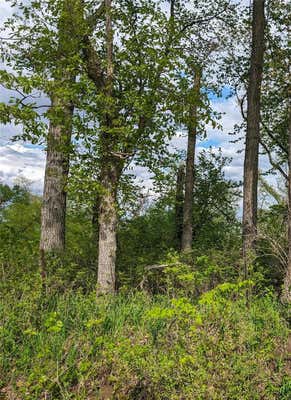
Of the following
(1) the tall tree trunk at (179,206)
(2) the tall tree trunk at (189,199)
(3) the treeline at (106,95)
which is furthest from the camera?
(1) the tall tree trunk at (179,206)

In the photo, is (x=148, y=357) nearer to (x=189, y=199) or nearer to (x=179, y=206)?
(x=189, y=199)

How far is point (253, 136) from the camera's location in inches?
421

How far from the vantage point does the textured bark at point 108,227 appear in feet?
28.4

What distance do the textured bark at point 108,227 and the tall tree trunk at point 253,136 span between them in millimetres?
2884

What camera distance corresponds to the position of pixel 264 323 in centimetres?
584

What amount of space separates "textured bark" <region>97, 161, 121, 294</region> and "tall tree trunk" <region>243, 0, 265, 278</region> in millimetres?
2884

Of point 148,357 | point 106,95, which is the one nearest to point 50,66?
point 106,95

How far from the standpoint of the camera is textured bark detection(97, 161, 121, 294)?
8.66 meters

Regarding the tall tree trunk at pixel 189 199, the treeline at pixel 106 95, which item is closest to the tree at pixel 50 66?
the treeline at pixel 106 95

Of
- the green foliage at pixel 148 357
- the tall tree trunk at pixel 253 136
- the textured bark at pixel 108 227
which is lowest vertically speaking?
the green foliage at pixel 148 357

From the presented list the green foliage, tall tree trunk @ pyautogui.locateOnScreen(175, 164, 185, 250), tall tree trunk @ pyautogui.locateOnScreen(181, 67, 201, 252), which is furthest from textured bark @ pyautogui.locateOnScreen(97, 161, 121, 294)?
tall tree trunk @ pyautogui.locateOnScreen(175, 164, 185, 250)

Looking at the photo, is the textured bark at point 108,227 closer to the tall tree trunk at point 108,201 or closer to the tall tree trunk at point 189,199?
the tall tree trunk at point 108,201

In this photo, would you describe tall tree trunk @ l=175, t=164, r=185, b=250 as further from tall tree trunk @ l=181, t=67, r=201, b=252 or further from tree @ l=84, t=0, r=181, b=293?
tree @ l=84, t=0, r=181, b=293

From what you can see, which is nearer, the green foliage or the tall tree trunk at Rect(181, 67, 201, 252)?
the green foliage
